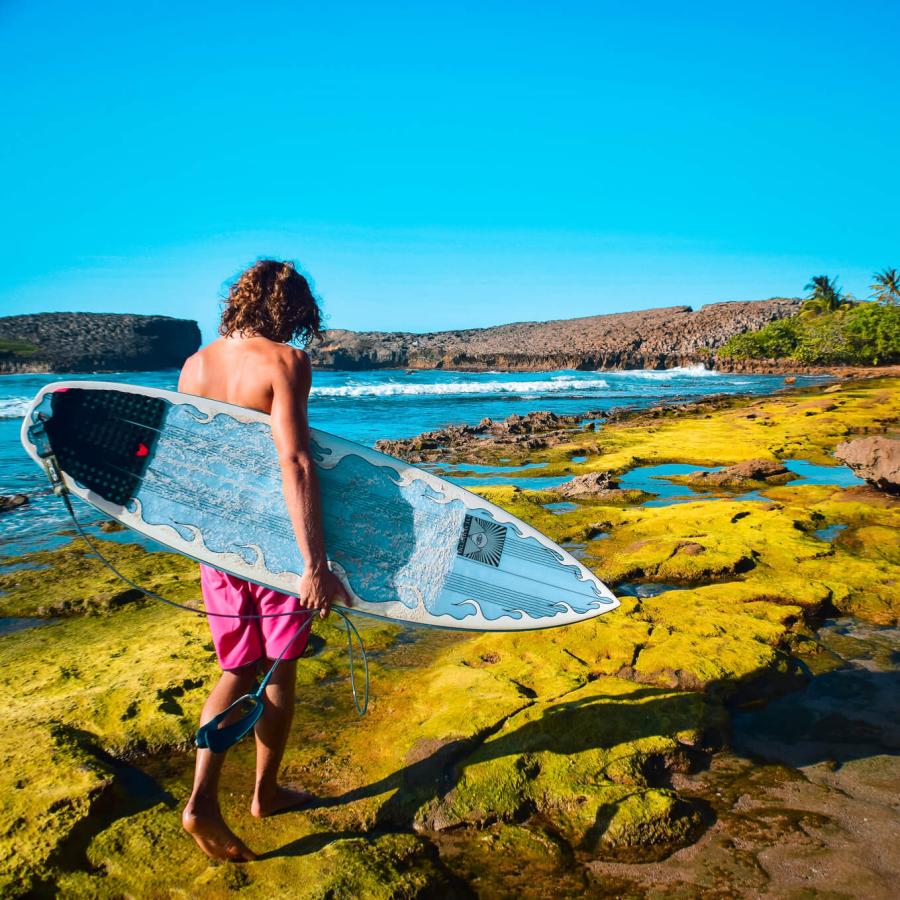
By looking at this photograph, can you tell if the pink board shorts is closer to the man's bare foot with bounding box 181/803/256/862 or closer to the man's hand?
the man's hand

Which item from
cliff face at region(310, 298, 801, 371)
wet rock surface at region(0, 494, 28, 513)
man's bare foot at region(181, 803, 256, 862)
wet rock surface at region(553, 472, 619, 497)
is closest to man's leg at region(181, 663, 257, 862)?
man's bare foot at region(181, 803, 256, 862)

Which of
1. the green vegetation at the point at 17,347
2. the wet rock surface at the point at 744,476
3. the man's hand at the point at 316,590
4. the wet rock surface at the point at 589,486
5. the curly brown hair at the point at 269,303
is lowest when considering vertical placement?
the wet rock surface at the point at 589,486

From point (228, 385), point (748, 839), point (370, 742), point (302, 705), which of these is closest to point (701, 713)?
point (748, 839)

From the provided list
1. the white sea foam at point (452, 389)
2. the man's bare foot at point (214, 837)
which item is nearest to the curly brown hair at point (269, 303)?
the man's bare foot at point (214, 837)

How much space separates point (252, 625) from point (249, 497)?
0.62 metres

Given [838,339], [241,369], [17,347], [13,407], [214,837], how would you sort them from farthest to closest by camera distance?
[17,347] < [838,339] < [13,407] < [241,369] < [214,837]

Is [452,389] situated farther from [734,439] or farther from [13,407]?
[734,439]

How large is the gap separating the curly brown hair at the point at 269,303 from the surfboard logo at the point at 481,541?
1.33 m

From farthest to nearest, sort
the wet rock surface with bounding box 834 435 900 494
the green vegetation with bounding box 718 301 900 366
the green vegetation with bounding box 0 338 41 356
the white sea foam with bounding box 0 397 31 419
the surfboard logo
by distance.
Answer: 1. the green vegetation with bounding box 0 338 41 356
2. the green vegetation with bounding box 718 301 900 366
3. the white sea foam with bounding box 0 397 31 419
4. the wet rock surface with bounding box 834 435 900 494
5. the surfboard logo

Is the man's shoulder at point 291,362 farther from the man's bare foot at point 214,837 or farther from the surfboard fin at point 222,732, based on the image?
the man's bare foot at point 214,837

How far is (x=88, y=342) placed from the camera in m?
77.4

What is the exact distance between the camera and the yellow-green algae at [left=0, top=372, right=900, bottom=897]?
228 centimetres

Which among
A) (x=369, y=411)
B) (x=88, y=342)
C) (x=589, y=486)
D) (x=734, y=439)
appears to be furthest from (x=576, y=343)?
(x=589, y=486)

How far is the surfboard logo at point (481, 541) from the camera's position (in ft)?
10.4
